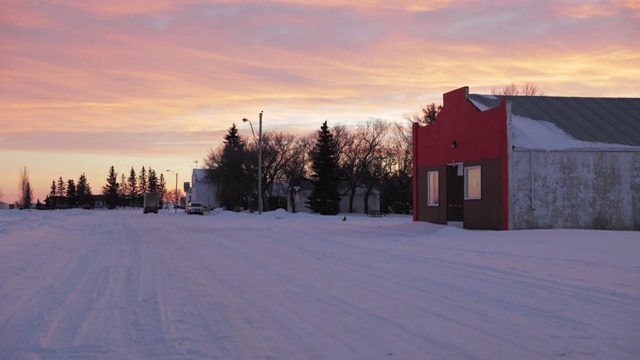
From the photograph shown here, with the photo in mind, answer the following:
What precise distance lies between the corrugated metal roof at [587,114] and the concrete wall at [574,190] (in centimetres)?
163

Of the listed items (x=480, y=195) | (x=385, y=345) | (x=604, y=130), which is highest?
(x=604, y=130)

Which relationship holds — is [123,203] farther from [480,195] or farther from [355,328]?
[355,328]

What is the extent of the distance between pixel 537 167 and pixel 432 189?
7.11 meters

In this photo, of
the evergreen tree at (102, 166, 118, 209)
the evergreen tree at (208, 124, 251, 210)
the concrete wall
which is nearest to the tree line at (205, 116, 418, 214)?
the evergreen tree at (208, 124, 251, 210)

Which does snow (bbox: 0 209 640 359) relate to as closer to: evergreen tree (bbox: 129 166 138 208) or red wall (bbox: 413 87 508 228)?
red wall (bbox: 413 87 508 228)

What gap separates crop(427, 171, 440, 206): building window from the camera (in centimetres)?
3102

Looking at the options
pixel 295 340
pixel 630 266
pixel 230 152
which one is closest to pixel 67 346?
pixel 295 340

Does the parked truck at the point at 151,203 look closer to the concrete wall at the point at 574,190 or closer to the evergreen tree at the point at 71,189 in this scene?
the concrete wall at the point at 574,190

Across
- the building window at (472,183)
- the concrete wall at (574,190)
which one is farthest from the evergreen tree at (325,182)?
the concrete wall at (574,190)

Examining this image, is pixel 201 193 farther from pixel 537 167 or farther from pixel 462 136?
pixel 537 167

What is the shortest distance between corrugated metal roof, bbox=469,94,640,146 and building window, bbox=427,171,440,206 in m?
4.32

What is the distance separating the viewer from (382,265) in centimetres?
1445

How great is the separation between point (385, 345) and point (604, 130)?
81.0ft

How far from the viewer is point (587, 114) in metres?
30.1
